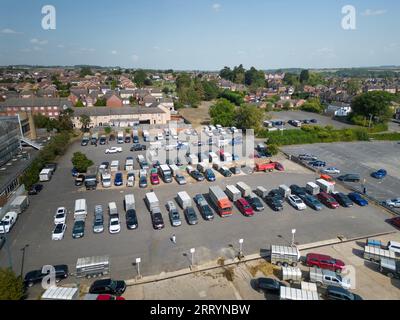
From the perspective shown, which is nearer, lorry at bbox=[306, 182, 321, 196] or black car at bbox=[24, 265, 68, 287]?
black car at bbox=[24, 265, 68, 287]

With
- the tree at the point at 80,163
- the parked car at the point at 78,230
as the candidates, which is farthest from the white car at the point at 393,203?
the tree at the point at 80,163

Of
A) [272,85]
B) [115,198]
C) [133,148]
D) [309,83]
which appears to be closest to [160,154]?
[133,148]

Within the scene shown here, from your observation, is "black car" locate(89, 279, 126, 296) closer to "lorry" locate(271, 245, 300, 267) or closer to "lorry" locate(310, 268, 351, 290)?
"lorry" locate(271, 245, 300, 267)

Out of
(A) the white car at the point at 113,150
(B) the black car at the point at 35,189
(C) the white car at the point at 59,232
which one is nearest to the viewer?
→ (C) the white car at the point at 59,232

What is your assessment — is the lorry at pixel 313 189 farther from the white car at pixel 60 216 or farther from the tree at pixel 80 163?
the tree at pixel 80 163

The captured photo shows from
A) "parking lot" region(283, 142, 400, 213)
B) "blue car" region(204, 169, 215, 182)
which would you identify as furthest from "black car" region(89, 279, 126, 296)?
"parking lot" region(283, 142, 400, 213)

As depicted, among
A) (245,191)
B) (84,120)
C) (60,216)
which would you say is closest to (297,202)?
(245,191)
